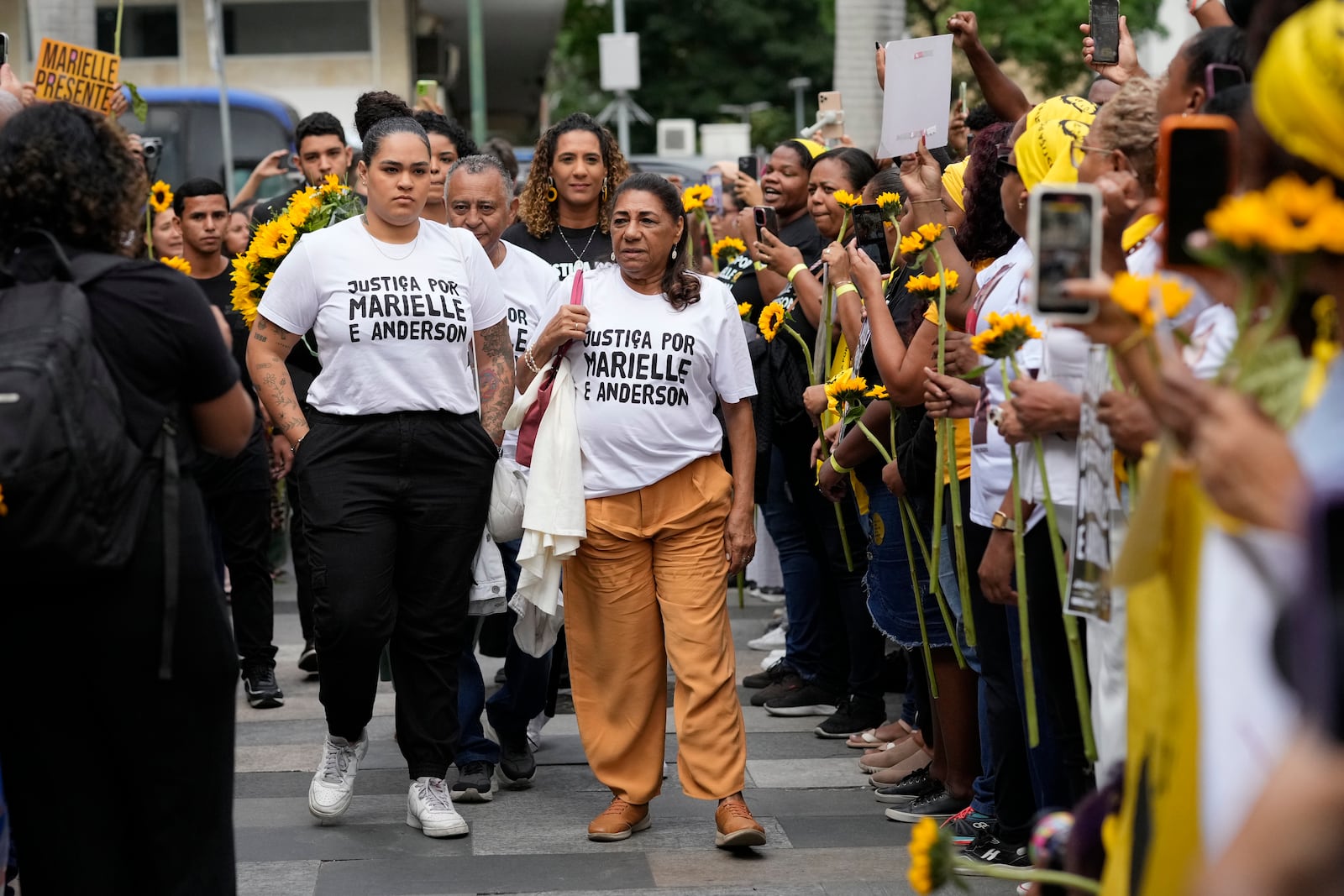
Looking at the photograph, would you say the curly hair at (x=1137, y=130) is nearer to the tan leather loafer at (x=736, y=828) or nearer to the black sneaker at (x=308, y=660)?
the tan leather loafer at (x=736, y=828)

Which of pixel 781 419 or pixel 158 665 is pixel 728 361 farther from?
pixel 158 665

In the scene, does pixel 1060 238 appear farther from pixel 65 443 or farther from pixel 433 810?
pixel 433 810

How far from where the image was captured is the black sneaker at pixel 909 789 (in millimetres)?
5938

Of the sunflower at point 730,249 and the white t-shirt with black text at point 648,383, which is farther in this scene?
the sunflower at point 730,249

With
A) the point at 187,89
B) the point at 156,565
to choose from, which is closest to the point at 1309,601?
the point at 156,565

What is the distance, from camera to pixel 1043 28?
31.6 metres

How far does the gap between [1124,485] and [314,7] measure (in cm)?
2917

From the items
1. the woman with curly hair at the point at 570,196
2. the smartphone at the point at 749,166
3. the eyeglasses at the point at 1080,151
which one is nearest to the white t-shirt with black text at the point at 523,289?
the woman with curly hair at the point at 570,196

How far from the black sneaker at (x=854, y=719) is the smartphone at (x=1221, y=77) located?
4004mm

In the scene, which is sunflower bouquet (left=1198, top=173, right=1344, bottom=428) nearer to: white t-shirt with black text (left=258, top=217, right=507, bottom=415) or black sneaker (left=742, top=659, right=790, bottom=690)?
white t-shirt with black text (left=258, top=217, right=507, bottom=415)

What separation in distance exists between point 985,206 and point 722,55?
35255mm

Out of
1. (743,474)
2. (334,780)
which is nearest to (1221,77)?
(743,474)

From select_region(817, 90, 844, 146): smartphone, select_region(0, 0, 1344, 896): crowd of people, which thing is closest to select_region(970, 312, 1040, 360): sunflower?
select_region(0, 0, 1344, 896): crowd of people

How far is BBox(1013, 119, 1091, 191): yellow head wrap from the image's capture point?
13.7 feet
